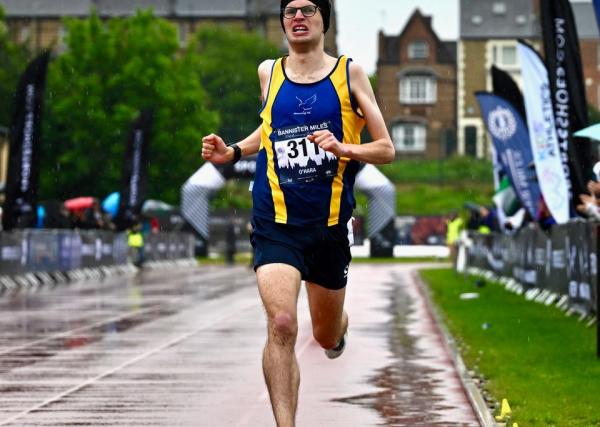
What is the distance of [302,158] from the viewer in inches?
305

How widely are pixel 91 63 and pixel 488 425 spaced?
71.8 meters

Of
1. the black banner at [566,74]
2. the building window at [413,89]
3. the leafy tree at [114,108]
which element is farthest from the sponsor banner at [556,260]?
the building window at [413,89]

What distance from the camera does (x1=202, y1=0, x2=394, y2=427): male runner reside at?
7.74 m

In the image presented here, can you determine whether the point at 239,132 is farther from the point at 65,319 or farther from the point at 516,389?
the point at 516,389

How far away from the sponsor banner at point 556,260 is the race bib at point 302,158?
877cm

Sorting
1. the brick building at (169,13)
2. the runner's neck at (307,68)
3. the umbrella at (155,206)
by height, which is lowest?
the umbrella at (155,206)

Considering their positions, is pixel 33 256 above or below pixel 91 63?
below

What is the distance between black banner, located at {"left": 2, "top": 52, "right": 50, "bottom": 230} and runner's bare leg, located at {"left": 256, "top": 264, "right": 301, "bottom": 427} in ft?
80.8

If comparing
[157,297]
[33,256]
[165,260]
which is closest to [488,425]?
[157,297]

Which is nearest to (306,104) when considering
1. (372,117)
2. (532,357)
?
(372,117)

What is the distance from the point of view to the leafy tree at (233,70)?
125m

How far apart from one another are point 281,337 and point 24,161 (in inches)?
990

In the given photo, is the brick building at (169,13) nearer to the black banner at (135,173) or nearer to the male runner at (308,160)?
the black banner at (135,173)

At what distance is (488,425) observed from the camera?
9492mm
